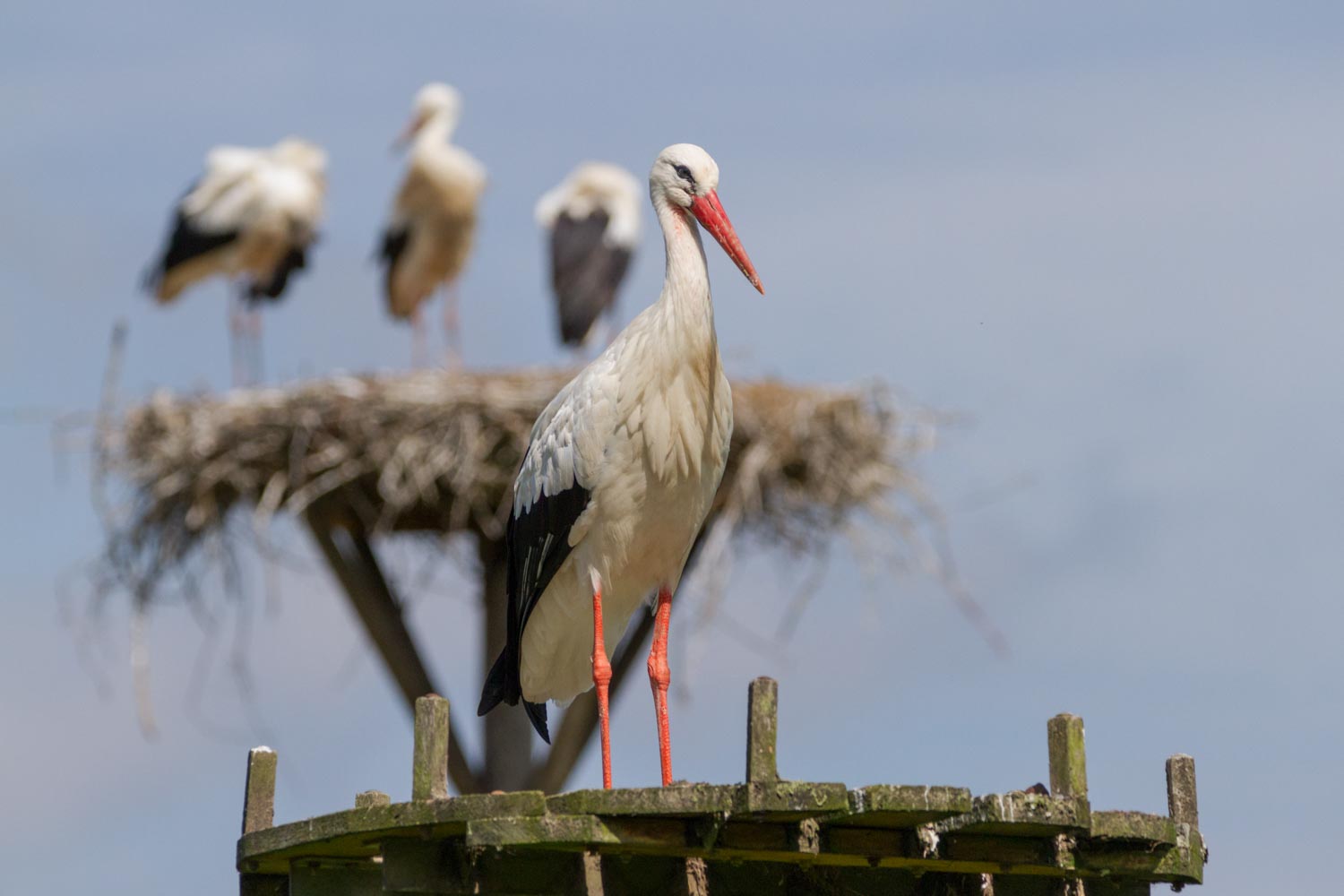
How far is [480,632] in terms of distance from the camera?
12.3 metres

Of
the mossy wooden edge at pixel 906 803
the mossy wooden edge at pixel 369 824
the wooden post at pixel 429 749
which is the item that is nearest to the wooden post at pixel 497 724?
the mossy wooden edge at pixel 369 824

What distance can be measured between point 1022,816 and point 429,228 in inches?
433

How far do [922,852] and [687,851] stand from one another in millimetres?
529

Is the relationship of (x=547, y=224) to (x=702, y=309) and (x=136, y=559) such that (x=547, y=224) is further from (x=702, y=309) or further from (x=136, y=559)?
(x=702, y=309)

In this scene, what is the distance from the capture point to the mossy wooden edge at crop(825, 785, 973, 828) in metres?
4.76

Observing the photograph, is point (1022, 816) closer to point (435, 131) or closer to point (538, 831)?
point (538, 831)

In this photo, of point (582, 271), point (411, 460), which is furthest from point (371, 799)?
point (582, 271)

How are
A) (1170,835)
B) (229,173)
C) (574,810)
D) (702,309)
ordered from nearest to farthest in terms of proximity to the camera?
(574,810)
(1170,835)
(702,309)
(229,173)

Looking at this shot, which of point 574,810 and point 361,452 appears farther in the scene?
point 361,452

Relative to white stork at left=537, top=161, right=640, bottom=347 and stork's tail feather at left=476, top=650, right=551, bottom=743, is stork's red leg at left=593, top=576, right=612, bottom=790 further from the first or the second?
white stork at left=537, top=161, right=640, bottom=347

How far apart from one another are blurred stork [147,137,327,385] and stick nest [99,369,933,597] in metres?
3.68

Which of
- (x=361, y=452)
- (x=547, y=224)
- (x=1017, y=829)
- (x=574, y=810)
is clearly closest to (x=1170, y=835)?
(x=1017, y=829)

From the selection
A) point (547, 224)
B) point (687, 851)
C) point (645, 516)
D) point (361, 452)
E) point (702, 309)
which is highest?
point (547, 224)

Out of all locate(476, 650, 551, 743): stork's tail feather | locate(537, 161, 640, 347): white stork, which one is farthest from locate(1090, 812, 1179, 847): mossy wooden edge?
locate(537, 161, 640, 347): white stork
